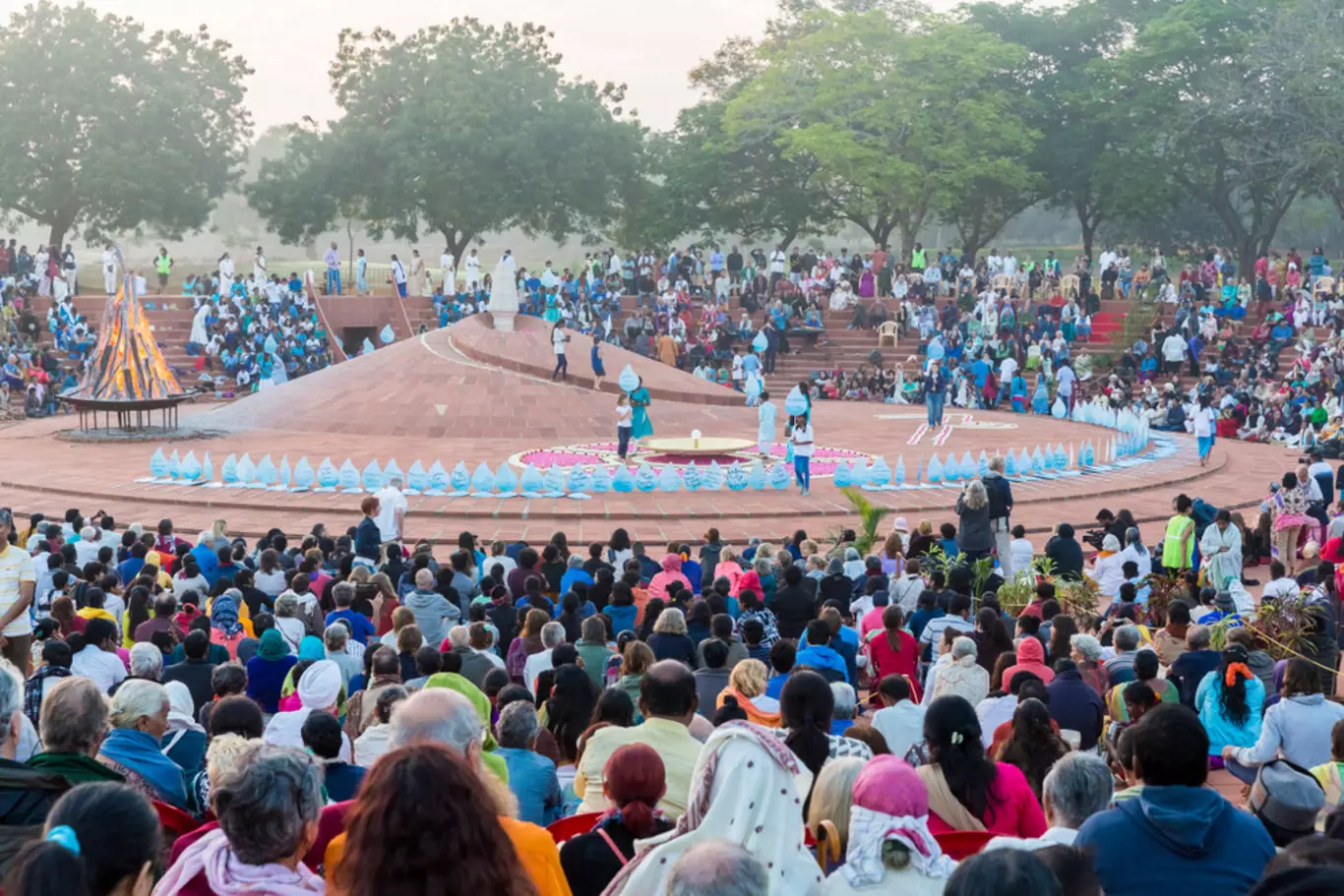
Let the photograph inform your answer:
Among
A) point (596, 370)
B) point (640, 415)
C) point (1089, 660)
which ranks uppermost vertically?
point (596, 370)

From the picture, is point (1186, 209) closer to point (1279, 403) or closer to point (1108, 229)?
point (1108, 229)

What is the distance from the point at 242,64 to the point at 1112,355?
1136 inches

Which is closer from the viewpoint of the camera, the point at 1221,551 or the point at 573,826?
the point at 573,826

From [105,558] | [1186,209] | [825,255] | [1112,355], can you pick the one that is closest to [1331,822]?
[105,558]

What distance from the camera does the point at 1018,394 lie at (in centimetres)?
2856

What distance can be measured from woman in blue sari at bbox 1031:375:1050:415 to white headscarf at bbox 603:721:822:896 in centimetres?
2509

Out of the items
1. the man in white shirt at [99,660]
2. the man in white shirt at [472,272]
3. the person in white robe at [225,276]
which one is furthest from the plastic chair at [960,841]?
the man in white shirt at [472,272]

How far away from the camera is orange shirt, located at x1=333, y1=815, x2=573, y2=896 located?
3324 mm

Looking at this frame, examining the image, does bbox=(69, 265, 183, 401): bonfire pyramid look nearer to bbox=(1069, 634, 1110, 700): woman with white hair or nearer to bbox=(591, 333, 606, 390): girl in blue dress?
bbox=(591, 333, 606, 390): girl in blue dress

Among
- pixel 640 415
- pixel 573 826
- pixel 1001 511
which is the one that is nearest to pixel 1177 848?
pixel 573 826

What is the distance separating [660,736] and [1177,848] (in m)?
1.70

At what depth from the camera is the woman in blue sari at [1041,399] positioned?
2775cm

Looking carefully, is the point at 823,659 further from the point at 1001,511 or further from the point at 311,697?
the point at 1001,511

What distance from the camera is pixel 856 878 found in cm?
366
